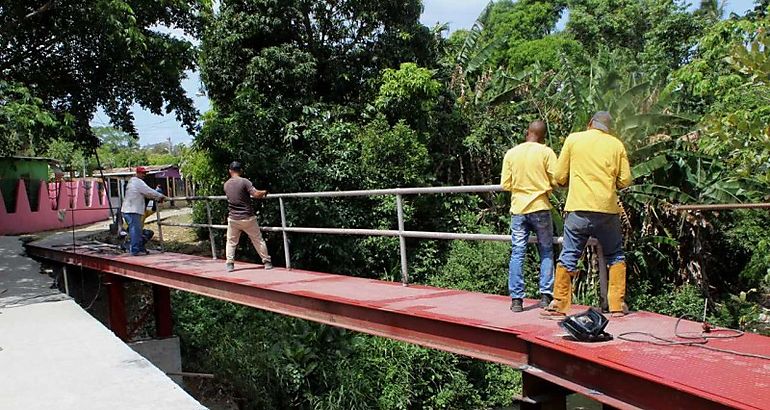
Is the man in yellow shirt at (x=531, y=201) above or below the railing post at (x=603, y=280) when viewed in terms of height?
above

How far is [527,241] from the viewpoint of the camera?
15.9 ft

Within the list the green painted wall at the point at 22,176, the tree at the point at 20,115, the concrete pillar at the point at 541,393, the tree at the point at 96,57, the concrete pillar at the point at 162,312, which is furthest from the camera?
the green painted wall at the point at 22,176

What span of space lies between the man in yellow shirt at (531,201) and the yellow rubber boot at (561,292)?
0.91 ft

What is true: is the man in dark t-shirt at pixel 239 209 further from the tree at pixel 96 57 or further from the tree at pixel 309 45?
the tree at pixel 309 45

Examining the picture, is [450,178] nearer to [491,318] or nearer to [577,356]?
[491,318]

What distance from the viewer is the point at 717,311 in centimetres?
1242

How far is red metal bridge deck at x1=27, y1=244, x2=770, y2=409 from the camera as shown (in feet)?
10.0

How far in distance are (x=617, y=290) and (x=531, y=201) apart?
900 millimetres

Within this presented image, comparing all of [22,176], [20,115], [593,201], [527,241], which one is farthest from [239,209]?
[22,176]

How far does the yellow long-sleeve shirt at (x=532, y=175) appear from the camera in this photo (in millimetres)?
4680

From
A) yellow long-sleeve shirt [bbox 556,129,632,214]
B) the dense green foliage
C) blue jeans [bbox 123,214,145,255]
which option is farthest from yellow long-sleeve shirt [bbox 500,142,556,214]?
blue jeans [bbox 123,214,145,255]

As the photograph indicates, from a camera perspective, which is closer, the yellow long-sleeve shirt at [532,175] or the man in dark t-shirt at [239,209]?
the yellow long-sleeve shirt at [532,175]

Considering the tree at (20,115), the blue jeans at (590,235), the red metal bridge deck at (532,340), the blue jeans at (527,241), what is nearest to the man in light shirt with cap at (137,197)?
the tree at (20,115)

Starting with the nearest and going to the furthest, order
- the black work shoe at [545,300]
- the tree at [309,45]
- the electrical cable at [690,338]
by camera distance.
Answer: the electrical cable at [690,338]
the black work shoe at [545,300]
the tree at [309,45]
